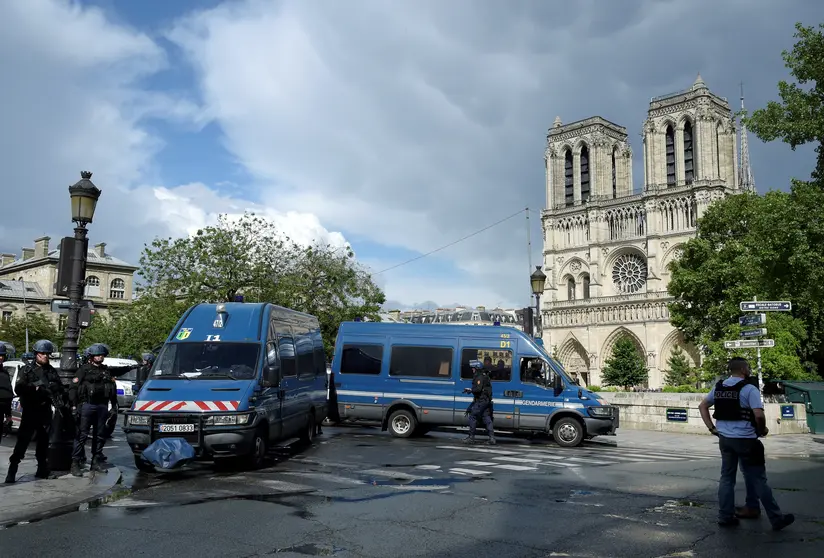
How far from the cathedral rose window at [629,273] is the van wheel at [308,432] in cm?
7035

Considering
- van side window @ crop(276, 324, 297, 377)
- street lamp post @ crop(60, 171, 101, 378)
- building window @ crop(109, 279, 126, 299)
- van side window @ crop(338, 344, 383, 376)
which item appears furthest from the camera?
building window @ crop(109, 279, 126, 299)

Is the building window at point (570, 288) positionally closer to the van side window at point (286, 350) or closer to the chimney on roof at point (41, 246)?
Answer: the chimney on roof at point (41, 246)

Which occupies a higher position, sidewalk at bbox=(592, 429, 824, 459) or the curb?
sidewalk at bbox=(592, 429, 824, 459)

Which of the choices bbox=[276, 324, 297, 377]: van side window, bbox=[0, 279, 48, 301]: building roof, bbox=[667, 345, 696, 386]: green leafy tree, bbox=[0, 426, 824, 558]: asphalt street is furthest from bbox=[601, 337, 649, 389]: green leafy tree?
bbox=[0, 426, 824, 558]: asphalt street

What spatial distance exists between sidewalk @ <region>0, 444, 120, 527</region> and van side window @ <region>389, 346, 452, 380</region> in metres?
7.32

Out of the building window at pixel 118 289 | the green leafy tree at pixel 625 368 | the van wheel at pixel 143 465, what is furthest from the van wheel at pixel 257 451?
the building window at pixel 118 289

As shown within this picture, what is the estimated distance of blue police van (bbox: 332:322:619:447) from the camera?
15969mm

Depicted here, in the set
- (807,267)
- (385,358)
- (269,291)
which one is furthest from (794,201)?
(269,291)

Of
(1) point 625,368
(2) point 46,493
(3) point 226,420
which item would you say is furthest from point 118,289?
(2) point 46,493

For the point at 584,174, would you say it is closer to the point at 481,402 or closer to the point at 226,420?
the point at 481,402

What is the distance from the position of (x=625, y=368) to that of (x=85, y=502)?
2728 inches

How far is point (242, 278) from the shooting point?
32.6 meters

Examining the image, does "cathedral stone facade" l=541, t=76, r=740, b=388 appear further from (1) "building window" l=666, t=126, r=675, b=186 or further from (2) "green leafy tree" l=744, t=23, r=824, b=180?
(2) "green leafy tree" l=744, t=23, r=824, b=180

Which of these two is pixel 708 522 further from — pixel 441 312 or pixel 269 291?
pixel 441 312
